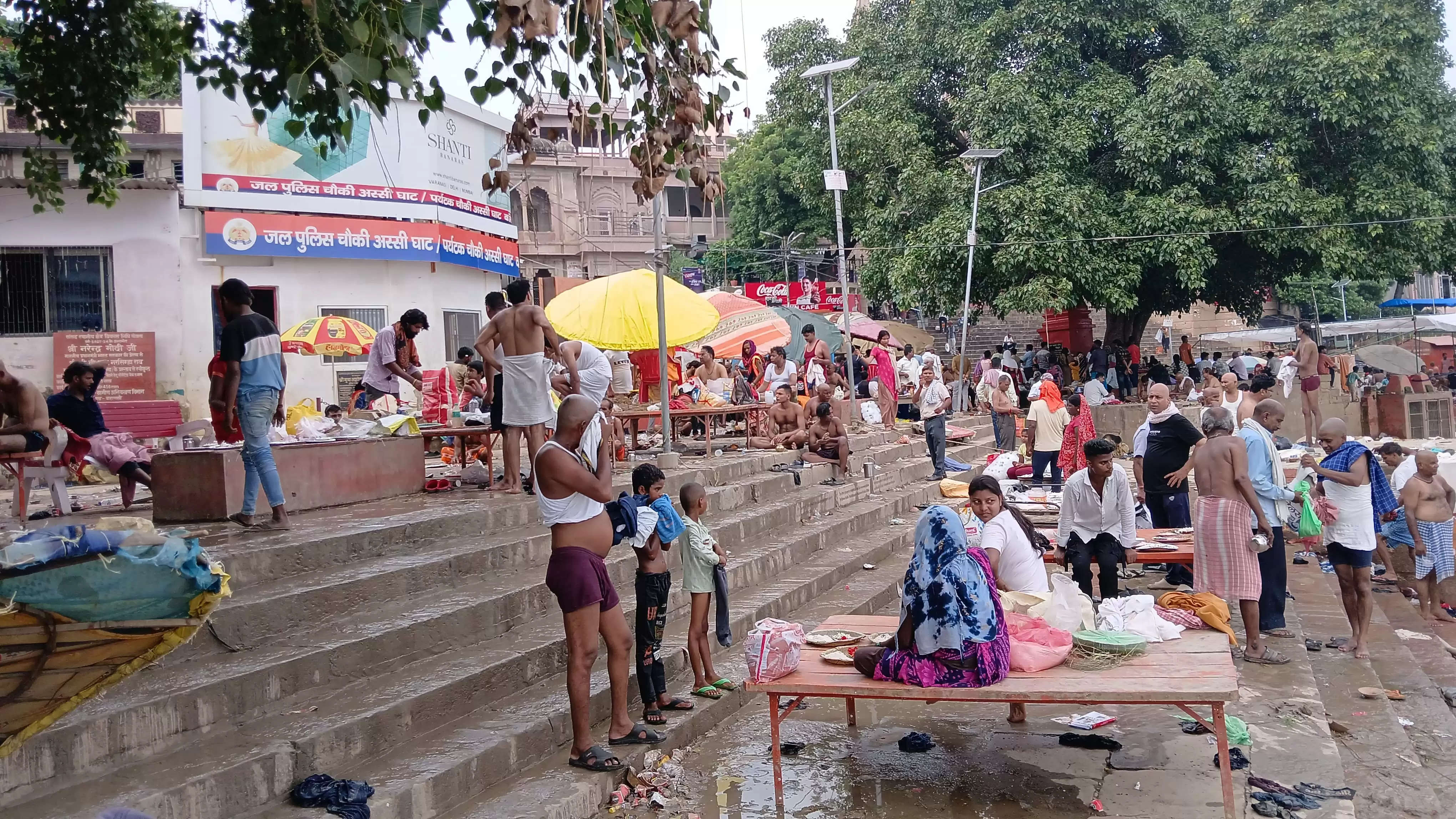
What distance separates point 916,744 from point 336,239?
15640mm

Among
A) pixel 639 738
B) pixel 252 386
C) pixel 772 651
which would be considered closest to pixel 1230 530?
pixel 772 651

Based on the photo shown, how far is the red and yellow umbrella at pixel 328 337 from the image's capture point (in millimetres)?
16141

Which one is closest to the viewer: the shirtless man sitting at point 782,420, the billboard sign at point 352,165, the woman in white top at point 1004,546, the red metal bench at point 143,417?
the woman in white top at point 1004,546

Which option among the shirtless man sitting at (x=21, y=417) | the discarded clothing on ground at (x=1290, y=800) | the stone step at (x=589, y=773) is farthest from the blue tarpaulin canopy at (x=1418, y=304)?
the shirtless man sitting at (x=21, y=417)

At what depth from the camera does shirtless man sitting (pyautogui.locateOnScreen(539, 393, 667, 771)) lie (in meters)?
5.27

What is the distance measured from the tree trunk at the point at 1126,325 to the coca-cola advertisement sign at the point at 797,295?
35.1 feet

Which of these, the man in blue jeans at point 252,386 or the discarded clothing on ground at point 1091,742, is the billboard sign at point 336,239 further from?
the discarded clothing on ground at point 1091,742

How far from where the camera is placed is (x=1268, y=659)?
7609mm

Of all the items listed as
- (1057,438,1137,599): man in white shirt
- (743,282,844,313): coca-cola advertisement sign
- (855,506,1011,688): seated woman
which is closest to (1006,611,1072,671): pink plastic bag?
(855,506,1011,688): seated woman

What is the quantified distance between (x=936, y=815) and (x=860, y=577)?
5461mm

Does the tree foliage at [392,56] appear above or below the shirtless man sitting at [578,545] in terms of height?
above

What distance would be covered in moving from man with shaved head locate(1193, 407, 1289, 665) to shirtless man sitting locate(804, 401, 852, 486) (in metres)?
5.59

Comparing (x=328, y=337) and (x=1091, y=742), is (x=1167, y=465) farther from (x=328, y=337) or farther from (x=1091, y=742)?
(x=328, y=337)

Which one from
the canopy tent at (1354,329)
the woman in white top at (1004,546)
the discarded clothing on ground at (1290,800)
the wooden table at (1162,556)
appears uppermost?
the canopy tent at (1354,329)
